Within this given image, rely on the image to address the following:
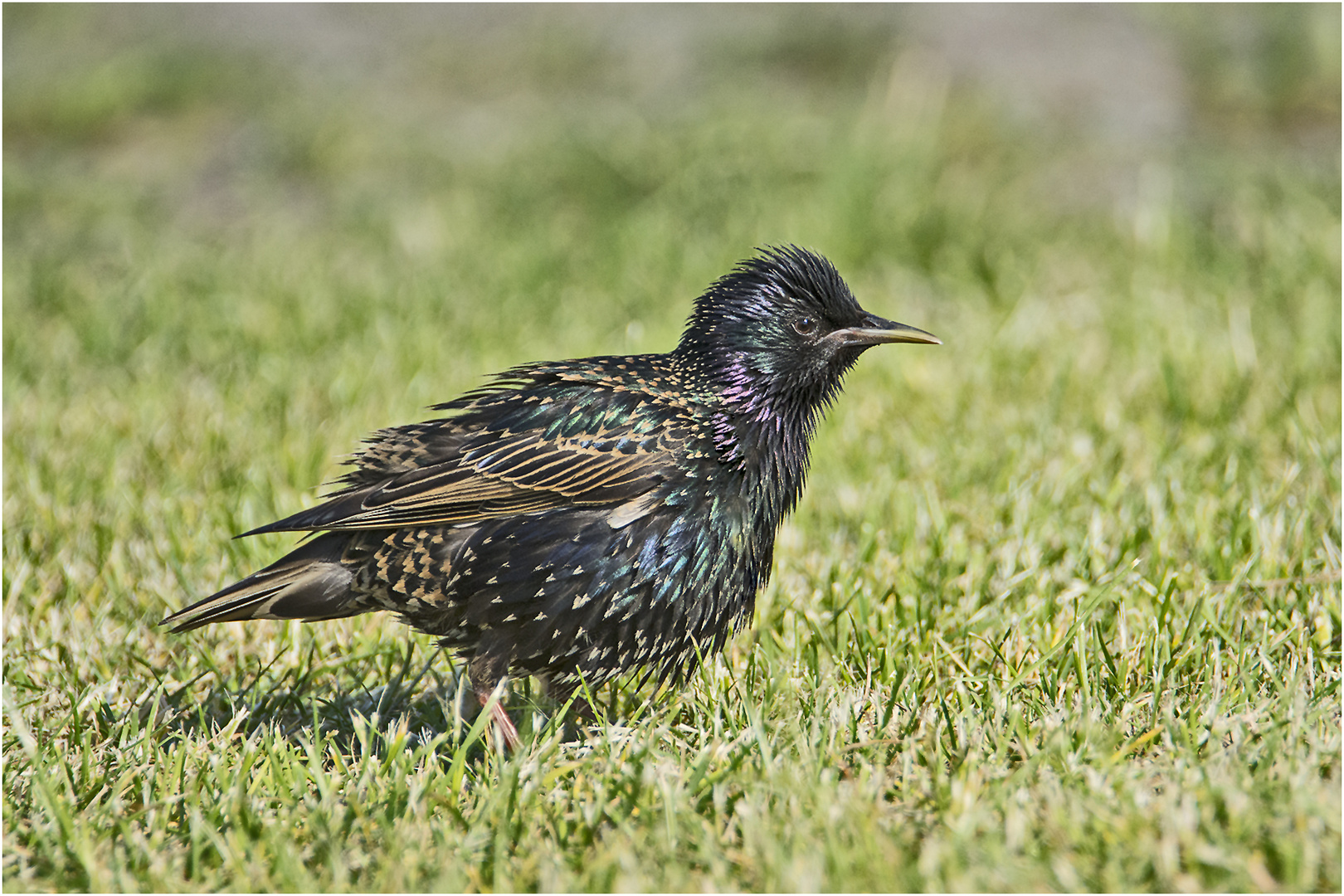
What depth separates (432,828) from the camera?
2.67m

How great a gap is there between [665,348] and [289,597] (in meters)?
2.97

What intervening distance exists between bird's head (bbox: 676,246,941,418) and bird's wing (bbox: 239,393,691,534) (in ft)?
0.78

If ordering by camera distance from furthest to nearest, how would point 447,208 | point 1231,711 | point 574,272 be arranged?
point 447,208 < point 574,272 < point 1231,711

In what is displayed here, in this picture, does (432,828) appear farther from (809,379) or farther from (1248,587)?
(1248,587)

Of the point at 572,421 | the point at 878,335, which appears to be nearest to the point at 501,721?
the point at 572,421

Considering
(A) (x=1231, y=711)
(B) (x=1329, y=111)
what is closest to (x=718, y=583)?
(A) (x=1231, y=711)

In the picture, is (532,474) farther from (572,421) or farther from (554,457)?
(572,421)

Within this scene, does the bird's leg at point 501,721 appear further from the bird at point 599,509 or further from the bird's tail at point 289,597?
the bird's tail at point 289,597

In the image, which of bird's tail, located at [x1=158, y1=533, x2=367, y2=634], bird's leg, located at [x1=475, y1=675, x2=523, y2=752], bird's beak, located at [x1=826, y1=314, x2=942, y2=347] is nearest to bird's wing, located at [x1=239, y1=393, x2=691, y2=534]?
bird's tail, located at [x1=158, y1=533, x2=367, y2=634]

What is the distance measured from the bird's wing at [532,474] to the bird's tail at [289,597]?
0.13m

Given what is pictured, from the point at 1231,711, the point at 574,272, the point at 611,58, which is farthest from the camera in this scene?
the point at 611,58

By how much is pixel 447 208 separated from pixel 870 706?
5.54 m

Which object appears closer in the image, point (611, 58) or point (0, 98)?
point (0, 98)

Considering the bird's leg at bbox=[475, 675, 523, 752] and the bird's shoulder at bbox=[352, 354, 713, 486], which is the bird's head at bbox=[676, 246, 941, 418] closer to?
the bird's shoulder at bbox=[352, 354, 713, 486]
